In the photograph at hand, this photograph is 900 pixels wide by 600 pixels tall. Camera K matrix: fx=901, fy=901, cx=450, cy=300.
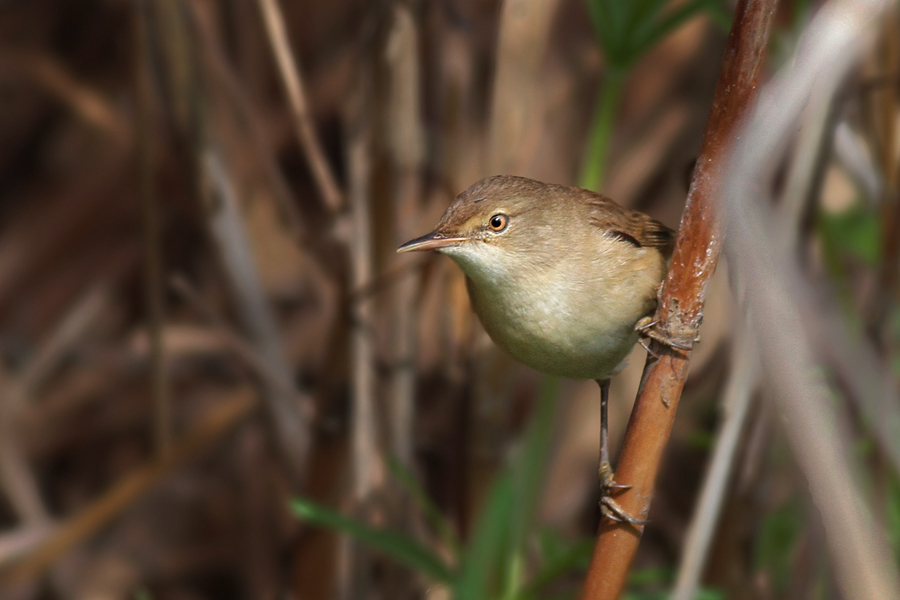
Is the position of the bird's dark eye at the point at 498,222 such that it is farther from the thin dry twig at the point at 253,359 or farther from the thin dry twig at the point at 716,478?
the thin dry twig at the point at 253,359

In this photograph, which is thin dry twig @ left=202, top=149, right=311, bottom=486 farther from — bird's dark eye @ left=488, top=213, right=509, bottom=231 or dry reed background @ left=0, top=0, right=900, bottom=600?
bird's dark eye @ left=488, top=213, right=509, bottom=231

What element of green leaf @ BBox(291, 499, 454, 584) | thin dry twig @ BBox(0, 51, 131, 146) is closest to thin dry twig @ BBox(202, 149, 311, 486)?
green leaf @ BBox(291, 499, 454, 584)

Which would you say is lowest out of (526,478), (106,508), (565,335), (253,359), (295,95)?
(106,508)

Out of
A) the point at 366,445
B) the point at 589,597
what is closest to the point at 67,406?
the point at 366,445

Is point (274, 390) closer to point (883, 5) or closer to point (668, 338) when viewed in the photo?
point (668, 338)

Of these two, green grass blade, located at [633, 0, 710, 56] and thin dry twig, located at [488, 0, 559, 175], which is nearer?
green grass blade, located at [633, 0, 710, 56]

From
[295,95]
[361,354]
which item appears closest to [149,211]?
[295,95]

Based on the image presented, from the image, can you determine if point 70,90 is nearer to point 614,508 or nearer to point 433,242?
point 433,242

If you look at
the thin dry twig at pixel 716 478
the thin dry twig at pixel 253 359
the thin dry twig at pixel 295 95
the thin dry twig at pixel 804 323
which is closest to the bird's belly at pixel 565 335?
the thin dry twig at pixel 716 478
